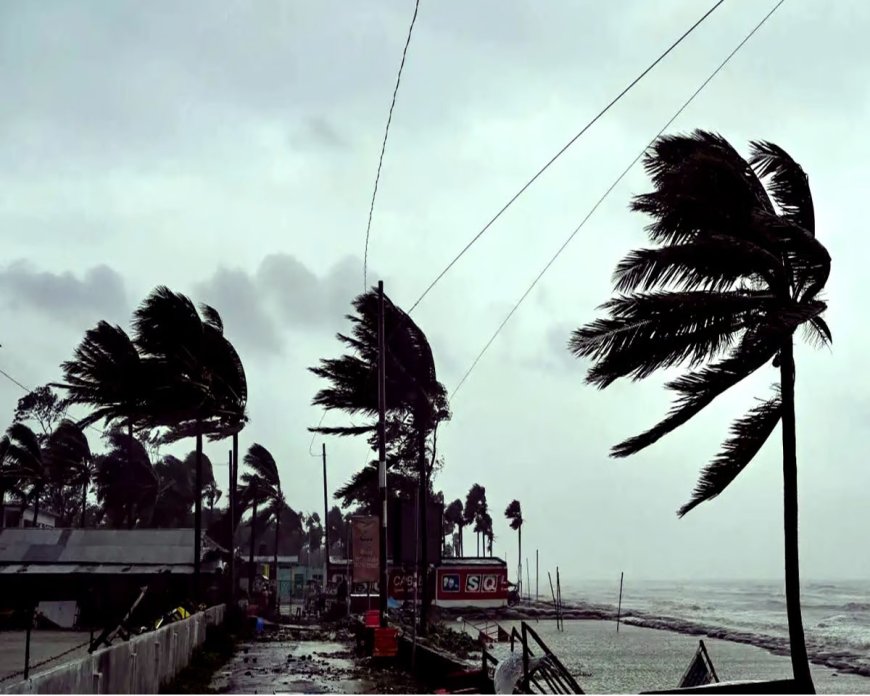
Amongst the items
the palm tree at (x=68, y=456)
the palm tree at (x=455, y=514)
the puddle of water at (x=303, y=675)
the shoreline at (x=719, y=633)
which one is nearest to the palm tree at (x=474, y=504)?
the palm tree at (x=455, y=514)

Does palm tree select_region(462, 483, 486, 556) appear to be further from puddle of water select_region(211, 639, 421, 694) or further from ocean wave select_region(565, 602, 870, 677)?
puddle of water select_region(211, 639, 421, 694)

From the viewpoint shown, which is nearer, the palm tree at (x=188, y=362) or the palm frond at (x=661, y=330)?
the palm frond at (x=661, y=330)

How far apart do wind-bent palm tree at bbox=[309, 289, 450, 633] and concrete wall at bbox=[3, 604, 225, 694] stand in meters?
9.97

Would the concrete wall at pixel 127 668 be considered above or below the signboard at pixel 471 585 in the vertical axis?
below

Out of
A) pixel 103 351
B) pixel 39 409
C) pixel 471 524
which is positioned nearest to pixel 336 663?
pixel 103 351

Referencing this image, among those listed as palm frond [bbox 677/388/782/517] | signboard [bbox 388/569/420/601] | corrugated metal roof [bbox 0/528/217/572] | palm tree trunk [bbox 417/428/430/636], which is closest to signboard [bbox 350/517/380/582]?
palm tree trunk [bbox 417/428/430/636]

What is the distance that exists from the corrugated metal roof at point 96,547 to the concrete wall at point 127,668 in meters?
18.1

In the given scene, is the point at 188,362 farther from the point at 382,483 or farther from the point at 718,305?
the point at 718,305

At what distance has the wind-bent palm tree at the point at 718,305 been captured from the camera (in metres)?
11.2

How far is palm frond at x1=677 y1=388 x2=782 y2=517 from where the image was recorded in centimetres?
1186

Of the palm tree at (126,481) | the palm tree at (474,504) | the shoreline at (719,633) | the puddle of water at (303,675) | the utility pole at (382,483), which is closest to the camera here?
the puddle of water at (303,675)

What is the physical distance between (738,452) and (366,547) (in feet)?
42.3

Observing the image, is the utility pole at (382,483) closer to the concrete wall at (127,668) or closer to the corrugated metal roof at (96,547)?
the concrete wall at (127,668)

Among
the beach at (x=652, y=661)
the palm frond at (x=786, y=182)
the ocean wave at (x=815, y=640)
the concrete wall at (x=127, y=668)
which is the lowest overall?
the ocean wave at (x=815, y=640)
